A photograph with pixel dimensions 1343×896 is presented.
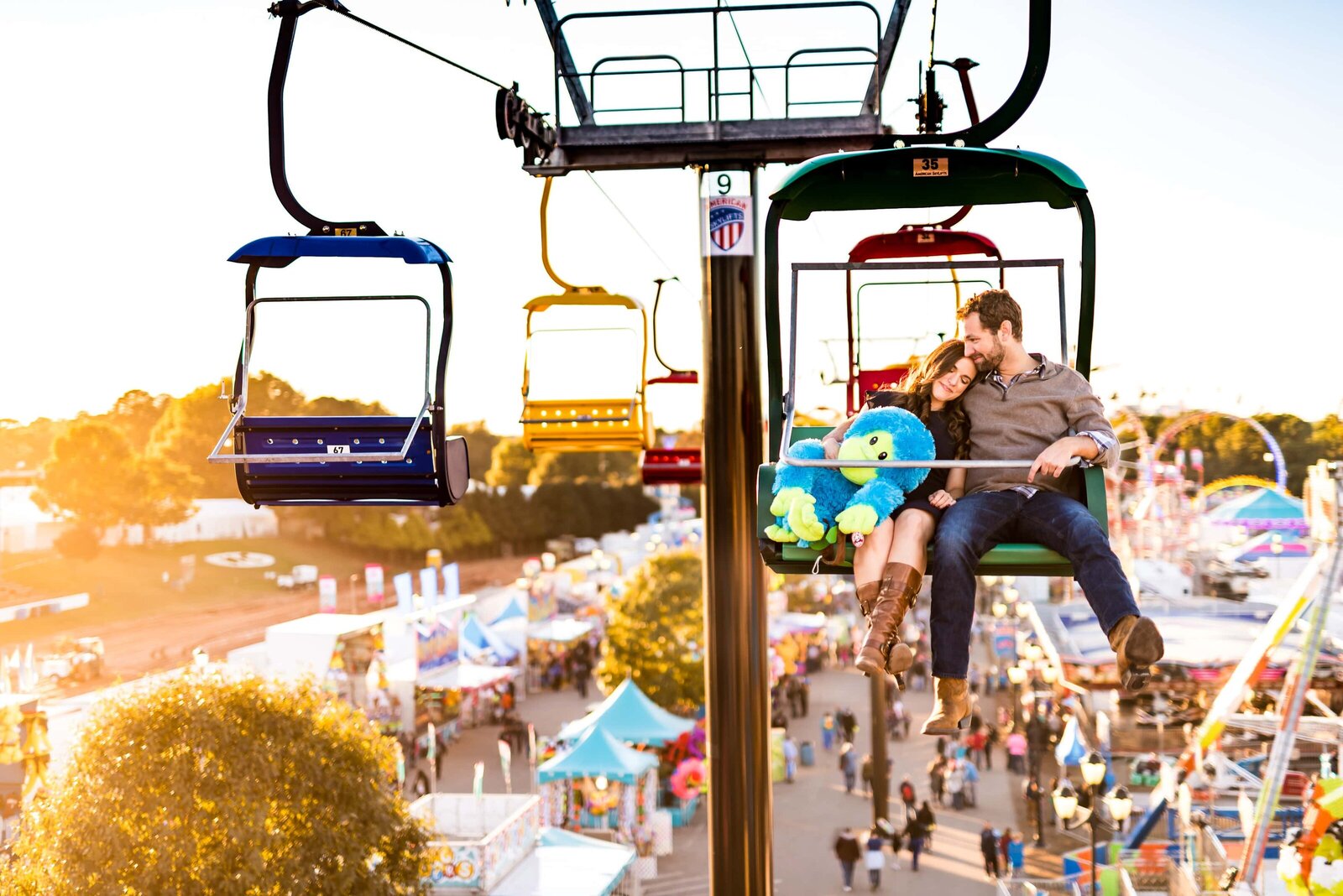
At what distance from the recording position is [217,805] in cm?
776

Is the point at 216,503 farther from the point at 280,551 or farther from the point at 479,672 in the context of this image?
the point at 479,672

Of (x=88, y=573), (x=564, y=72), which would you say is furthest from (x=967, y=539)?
(x=88, y=573)

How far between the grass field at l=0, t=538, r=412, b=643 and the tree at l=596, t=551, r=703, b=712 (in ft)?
52.7

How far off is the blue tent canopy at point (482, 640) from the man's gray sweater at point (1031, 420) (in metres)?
22.6

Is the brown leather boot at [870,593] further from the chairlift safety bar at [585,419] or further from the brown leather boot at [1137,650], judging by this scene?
the chairlift safety bar at [585,419]

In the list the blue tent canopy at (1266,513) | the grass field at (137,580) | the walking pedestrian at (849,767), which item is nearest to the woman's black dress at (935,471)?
the walking pedestrian at (849,767)

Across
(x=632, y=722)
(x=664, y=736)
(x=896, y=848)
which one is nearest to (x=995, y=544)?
(x=896, y=848)

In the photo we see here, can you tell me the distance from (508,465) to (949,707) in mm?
68669

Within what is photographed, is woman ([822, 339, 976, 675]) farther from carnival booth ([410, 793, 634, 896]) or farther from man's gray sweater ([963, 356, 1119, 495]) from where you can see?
carnival booth ([410, 793, 634, 896])

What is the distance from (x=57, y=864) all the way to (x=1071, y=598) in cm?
2642

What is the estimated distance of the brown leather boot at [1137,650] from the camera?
9.03 feet

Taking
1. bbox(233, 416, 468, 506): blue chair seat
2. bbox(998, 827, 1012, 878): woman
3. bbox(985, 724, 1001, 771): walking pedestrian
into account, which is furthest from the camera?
bbox(985, 724, 1001, 771): walking pedestrian

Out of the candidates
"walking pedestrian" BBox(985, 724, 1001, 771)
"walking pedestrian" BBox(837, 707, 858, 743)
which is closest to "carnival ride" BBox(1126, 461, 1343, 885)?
"walking pedestrian" BBox(985, 724, 1001, 771)

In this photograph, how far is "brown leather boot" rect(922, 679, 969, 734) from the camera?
3.00 meters
